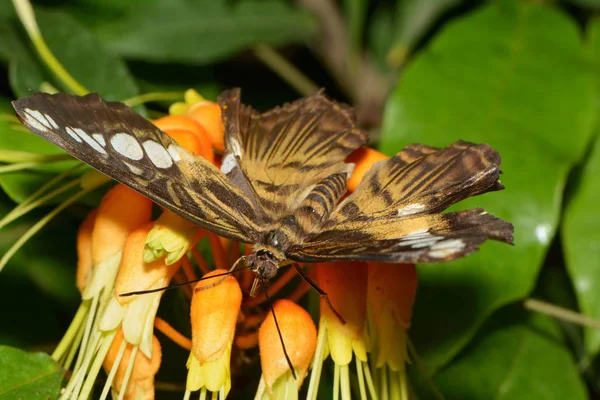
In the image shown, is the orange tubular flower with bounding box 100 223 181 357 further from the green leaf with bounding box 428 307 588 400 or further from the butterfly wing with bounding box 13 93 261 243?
the green leaf with bounding box 428 307 588 400

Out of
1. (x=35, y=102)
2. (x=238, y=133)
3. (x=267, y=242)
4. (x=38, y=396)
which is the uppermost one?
(x=35, y=102)

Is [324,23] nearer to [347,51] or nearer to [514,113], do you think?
[347,51]

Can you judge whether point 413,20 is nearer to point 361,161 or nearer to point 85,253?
point 361,161

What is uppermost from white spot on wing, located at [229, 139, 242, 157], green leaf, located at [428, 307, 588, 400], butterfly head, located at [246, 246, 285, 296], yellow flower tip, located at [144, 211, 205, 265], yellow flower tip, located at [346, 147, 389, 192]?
white spot on wing, located at [229, 139, 242, 157]

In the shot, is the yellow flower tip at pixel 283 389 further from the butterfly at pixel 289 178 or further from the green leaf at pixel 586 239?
the green leaf at pixel 586 239

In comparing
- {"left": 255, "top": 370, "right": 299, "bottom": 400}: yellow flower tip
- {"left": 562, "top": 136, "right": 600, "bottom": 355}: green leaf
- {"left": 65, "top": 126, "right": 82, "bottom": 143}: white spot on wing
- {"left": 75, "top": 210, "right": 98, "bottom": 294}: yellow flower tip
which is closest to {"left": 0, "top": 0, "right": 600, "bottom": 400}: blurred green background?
{"left": 562, "top": 136, "right": 600, "bottom": 355}: green leaf

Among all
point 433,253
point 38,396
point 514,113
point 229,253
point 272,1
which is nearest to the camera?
point 433,253

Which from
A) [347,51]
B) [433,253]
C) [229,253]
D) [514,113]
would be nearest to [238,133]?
[229,253]
